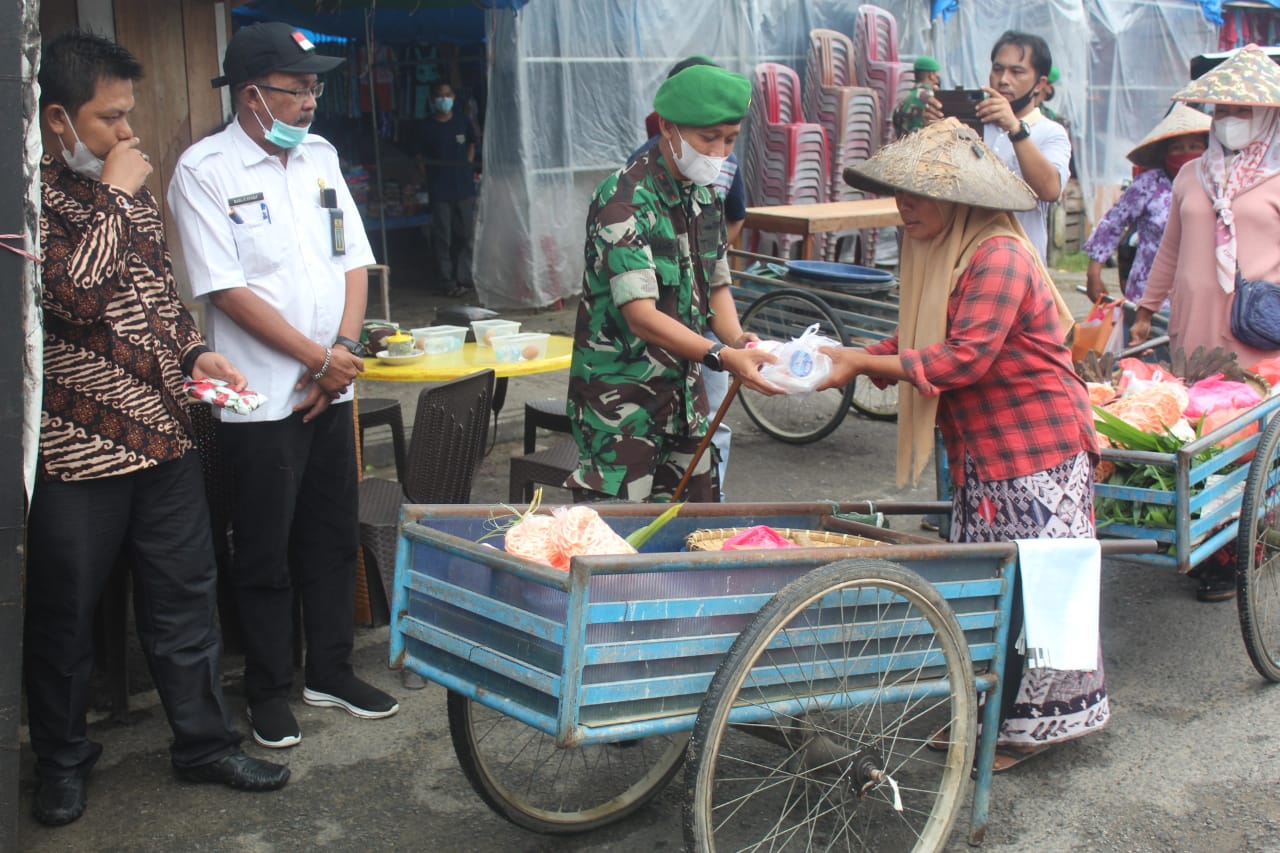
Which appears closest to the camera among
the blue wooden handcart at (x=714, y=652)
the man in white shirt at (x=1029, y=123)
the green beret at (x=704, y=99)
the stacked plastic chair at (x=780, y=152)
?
the blue wooden handcart at (x=714, y=652)

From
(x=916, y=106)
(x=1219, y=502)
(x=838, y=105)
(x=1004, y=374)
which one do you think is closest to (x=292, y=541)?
(x=1004, y=374)

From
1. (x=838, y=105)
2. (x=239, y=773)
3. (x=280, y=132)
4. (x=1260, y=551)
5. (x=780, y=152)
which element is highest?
(x=838, y=105)

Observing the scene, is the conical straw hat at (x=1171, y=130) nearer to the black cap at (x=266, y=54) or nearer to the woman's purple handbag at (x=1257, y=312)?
the woman's purple handbag at (x=1257, y=312)

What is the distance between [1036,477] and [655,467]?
42.6 inches

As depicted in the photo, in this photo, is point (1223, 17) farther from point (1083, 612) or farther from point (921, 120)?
point (1083, 612)

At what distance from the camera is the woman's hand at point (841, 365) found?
330 centimetres

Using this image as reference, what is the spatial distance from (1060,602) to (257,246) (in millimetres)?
2258

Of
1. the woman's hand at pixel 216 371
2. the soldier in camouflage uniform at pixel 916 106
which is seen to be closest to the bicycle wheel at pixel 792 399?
the soldier in camouflage uniform at pixel 916 106

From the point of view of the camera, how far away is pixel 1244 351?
16.5ft

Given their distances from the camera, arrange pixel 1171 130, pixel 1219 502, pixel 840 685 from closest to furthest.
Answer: pixel 840 685 → pixel 1219 502 → pixel 1171 130

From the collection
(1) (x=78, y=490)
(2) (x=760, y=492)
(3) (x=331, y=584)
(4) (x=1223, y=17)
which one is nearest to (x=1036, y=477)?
(3) (x=331, y=584)

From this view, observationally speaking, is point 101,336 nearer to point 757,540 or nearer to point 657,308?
point 657,308

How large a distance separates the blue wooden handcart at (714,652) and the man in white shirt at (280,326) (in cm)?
76

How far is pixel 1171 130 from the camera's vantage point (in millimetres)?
6281
